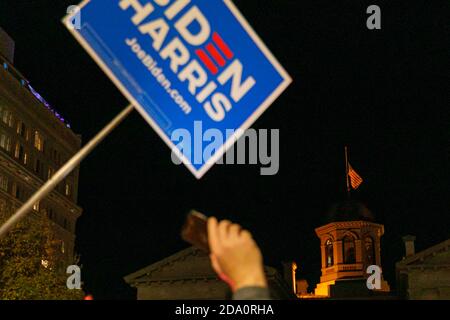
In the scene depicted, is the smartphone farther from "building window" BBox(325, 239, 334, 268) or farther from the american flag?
the american flag

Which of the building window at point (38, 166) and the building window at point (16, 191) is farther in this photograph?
the building window at point (38, 166)

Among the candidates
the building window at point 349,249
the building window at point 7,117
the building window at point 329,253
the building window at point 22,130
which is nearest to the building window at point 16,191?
→ the building window at point 22,130

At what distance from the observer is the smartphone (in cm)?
364

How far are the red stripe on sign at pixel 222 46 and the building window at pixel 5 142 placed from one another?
9122cm

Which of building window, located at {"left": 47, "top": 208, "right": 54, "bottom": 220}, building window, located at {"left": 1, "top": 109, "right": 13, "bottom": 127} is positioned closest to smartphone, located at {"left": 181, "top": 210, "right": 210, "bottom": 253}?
building window, located at {"left": 1, "top": 109, "right": 13, "bottom": 127}

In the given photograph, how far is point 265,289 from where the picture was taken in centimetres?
354

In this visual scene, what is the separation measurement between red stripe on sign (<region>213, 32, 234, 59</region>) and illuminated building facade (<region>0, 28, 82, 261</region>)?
83946 millimetres

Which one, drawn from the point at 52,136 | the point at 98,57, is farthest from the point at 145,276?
the point at 98,57

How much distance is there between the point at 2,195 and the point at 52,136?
21101 millimetres

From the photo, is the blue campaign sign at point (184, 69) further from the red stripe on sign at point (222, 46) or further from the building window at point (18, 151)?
the building window at point (18, 151)

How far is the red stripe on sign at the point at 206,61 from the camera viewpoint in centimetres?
438

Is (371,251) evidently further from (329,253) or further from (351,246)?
(329,253)

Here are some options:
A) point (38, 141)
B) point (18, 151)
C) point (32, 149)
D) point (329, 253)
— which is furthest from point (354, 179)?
point (38, 141)

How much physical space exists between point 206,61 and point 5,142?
92703 mm
